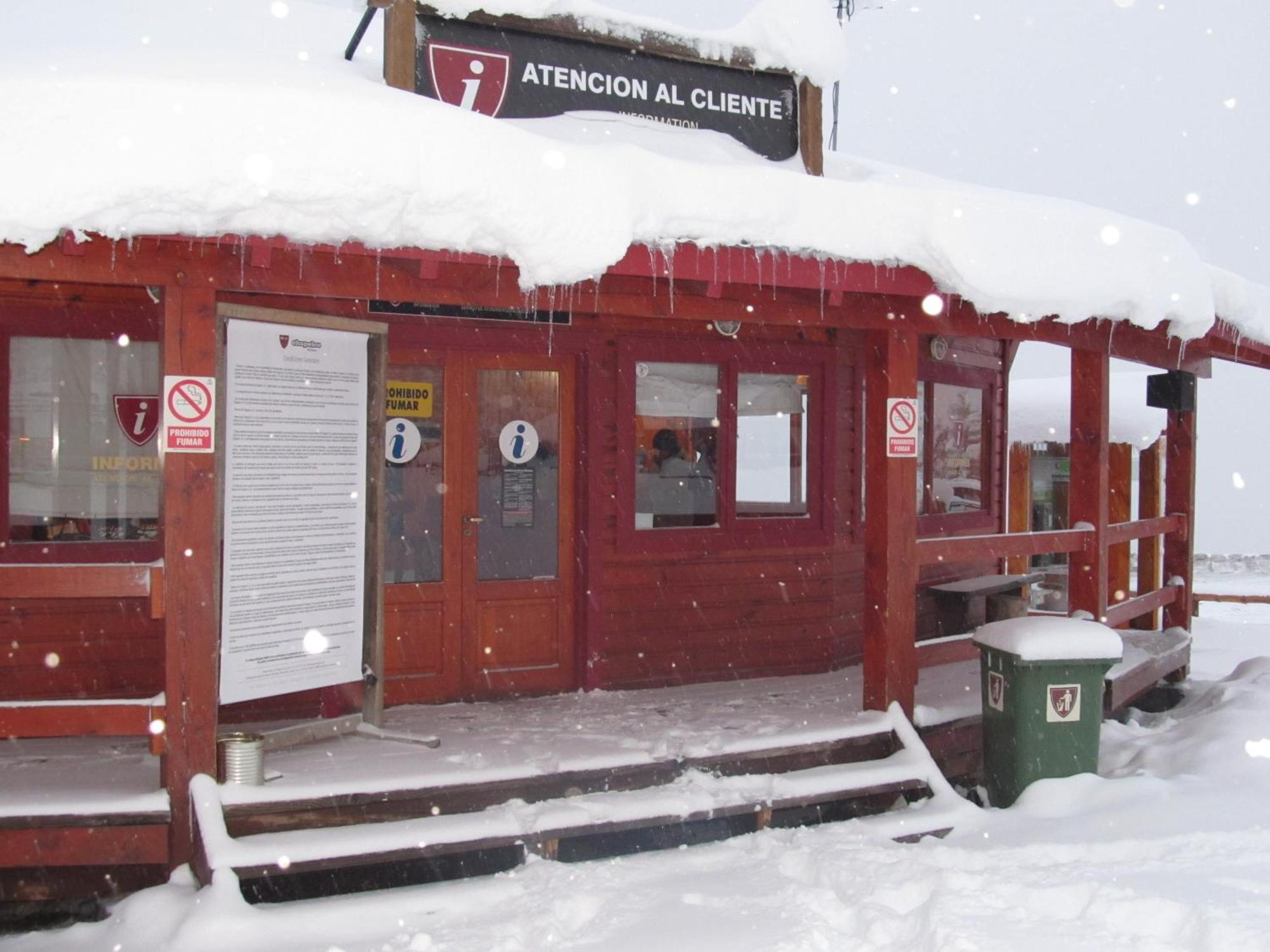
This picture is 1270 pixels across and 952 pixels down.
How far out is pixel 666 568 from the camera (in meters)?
7.48

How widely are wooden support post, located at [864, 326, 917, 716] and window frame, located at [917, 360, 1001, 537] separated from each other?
7.60 feet

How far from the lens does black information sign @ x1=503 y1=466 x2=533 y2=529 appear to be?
23.3 ft

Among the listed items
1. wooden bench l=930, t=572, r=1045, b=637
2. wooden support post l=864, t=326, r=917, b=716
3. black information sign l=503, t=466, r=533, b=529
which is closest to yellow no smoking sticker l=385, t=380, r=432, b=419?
black information sign l=503, t=466, r=533, b=529

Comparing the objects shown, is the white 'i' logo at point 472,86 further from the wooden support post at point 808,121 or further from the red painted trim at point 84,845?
the red painted trim at point 84,845

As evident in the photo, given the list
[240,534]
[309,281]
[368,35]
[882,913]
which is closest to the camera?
[882,913]

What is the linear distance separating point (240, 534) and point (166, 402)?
2.58 ft

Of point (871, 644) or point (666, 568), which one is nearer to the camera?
point (871, 644)

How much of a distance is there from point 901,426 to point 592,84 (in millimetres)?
2610

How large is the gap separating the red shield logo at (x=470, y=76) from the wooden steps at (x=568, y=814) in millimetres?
3535

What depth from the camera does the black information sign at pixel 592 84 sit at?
6.06 m

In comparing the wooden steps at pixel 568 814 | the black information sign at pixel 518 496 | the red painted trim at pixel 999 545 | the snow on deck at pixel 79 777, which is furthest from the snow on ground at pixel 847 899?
the black information sign at pixel 518 496

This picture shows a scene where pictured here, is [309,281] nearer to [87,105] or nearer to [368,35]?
[87,105]

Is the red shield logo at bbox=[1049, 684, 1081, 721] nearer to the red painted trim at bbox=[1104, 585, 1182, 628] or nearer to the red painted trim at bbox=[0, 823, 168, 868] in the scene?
the red painted trim at bbox=[1104, 585, 1182, 628]

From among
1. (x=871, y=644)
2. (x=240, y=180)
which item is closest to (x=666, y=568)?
(x=871, y=644)
